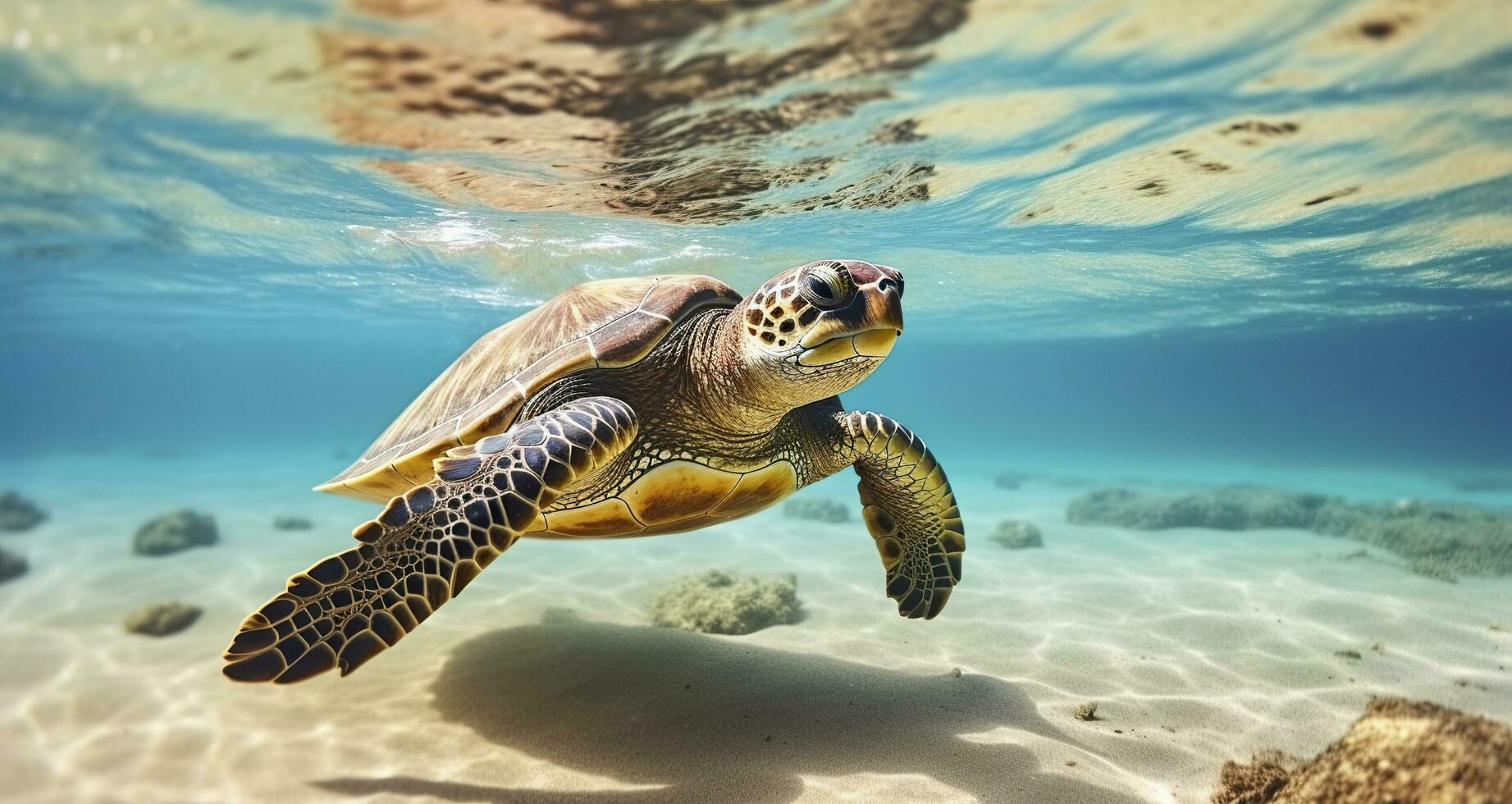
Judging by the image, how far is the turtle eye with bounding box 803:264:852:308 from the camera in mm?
3178

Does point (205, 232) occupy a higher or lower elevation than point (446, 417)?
higher

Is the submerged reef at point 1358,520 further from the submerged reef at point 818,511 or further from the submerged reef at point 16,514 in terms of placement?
the submerged reef at point 16,514

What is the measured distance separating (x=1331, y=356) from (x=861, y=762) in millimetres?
62433

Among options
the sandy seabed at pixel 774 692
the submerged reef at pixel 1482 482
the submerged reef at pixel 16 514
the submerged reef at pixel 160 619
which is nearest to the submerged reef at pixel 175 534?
the sandy seabed at pixel 774 692

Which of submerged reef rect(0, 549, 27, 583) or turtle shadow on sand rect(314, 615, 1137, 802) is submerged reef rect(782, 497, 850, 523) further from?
submerged reef rect(0, 549, 27, 583)

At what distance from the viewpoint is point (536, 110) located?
6008 mm

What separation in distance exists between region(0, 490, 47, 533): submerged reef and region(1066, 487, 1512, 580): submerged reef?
2206 centimetres

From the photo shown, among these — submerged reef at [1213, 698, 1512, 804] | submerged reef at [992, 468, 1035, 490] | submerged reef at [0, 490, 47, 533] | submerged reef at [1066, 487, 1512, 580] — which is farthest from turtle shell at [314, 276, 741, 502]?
submerged reef at [992, 468, 1035, 490]

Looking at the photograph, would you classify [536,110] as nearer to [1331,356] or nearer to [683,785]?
[683,785]

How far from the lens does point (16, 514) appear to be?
1339 cm

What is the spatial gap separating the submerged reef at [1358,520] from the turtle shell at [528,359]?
371 inches

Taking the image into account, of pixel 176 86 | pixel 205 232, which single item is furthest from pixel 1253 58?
pixel 205 232

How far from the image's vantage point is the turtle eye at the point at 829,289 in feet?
10.4

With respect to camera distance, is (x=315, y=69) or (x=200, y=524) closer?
(x=315, y=69)
